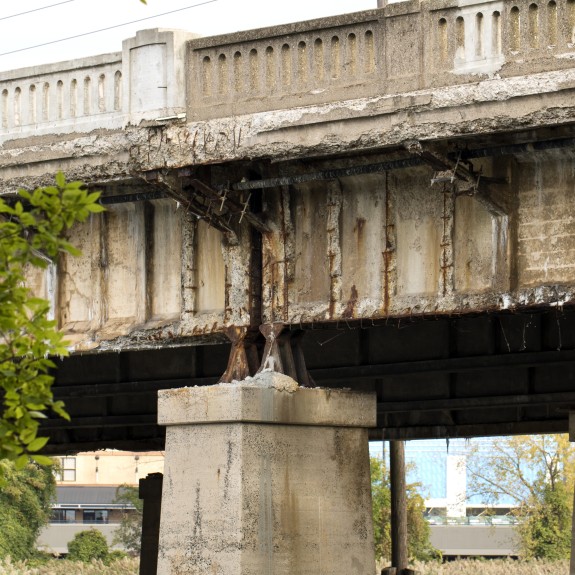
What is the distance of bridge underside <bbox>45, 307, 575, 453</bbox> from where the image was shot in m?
19.7

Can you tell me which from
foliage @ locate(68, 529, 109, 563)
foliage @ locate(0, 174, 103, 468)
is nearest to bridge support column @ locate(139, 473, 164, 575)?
foliage @ locate(0, 174, 103, 468)

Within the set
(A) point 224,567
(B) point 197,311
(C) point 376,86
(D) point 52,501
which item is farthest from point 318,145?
(D) point 52,501

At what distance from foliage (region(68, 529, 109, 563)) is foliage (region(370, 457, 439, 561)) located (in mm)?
10427

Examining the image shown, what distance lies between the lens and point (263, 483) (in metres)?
16.2

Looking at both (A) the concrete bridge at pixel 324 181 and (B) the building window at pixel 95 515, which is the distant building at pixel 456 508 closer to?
(B) the building window at pixel 95 515

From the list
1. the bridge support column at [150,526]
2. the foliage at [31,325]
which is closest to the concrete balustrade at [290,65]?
the foliage at [31,325]

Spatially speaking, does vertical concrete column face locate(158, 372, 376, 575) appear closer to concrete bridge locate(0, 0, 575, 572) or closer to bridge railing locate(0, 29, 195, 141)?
concrete bridge locate(0, 0, 575, 572)

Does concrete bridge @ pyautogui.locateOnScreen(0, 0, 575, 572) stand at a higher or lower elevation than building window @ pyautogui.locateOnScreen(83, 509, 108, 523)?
higher

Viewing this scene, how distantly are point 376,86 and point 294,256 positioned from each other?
233 centimetres

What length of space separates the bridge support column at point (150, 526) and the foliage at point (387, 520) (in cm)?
1805

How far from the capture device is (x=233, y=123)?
54.0ft

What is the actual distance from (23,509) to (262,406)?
44579 millimetres

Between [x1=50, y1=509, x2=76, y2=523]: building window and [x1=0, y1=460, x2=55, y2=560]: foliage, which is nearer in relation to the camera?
[x1=0, y1=460, x2=55, y2=560]: foliage

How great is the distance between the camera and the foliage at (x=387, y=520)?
50.2 metres
